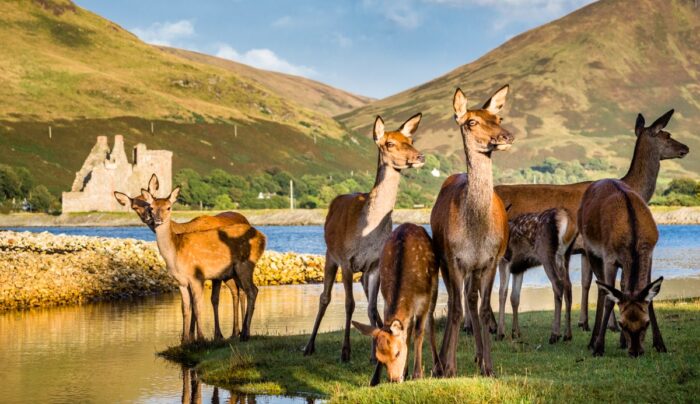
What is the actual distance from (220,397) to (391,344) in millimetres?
4288

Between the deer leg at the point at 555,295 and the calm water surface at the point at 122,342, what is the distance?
545cm

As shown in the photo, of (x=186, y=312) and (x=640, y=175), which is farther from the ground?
(x=640, y=175)

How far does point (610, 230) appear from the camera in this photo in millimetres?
14383

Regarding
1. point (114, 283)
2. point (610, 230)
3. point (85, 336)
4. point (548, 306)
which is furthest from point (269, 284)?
point (610, 230)

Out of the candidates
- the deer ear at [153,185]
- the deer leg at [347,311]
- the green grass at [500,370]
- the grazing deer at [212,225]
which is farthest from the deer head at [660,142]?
the deer ear at [153,185]

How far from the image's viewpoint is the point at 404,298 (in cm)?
1188

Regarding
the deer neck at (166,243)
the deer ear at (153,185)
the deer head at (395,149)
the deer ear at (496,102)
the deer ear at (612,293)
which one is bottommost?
the deer ear at (612,293)

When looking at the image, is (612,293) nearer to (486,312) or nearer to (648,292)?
(648,292)

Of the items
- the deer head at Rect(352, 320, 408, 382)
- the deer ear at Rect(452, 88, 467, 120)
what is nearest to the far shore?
the deer ear at Rect(452, 88, 467, 120)

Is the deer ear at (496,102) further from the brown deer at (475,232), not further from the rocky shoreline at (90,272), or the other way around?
the rocky shoreline at (90,272)

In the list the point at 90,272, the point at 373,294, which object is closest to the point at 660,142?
the point at 373,294

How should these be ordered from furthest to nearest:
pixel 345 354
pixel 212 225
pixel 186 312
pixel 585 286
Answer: pixel 212 225 < pixel 186 312 < pixel 585 286 < pixel 345 354

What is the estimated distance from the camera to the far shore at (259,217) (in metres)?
154

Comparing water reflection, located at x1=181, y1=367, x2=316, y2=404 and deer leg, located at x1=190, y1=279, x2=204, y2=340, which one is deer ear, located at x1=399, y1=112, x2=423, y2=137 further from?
deer leg, located at x1=190, y1=279, x2=204, y2=340
